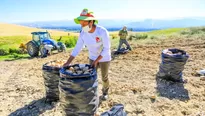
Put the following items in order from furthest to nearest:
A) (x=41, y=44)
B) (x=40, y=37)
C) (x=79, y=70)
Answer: (x=40, y=37) < (x=41, y=44) < (x=79, y=70)

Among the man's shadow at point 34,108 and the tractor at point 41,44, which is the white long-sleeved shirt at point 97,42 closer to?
the man's shadow at point 34,108

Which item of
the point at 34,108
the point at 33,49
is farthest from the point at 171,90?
the point at 33,49

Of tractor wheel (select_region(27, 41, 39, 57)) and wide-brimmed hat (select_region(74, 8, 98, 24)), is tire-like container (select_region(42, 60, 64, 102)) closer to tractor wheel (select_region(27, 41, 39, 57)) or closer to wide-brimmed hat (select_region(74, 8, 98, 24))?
wide-brimmed hat (select_region(74, 8, 98, 24))

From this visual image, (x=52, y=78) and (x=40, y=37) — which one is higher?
(x=40, y=37)

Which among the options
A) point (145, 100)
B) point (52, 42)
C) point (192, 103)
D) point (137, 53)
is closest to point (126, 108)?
point (145, 100)

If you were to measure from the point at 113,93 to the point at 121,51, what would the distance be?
20.4 feet

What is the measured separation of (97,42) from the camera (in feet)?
15.3

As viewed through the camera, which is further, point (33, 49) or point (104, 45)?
point (33, 49)

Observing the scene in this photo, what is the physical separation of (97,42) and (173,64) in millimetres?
3021

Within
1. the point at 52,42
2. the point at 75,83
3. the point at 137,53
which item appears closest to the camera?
the point at 75,83

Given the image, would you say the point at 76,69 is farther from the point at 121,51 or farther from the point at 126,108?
the point at 121,51

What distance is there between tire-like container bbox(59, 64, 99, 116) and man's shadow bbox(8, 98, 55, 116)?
129cm

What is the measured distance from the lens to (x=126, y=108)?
5.32 meters

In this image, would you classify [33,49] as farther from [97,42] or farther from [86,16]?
[86,16]
